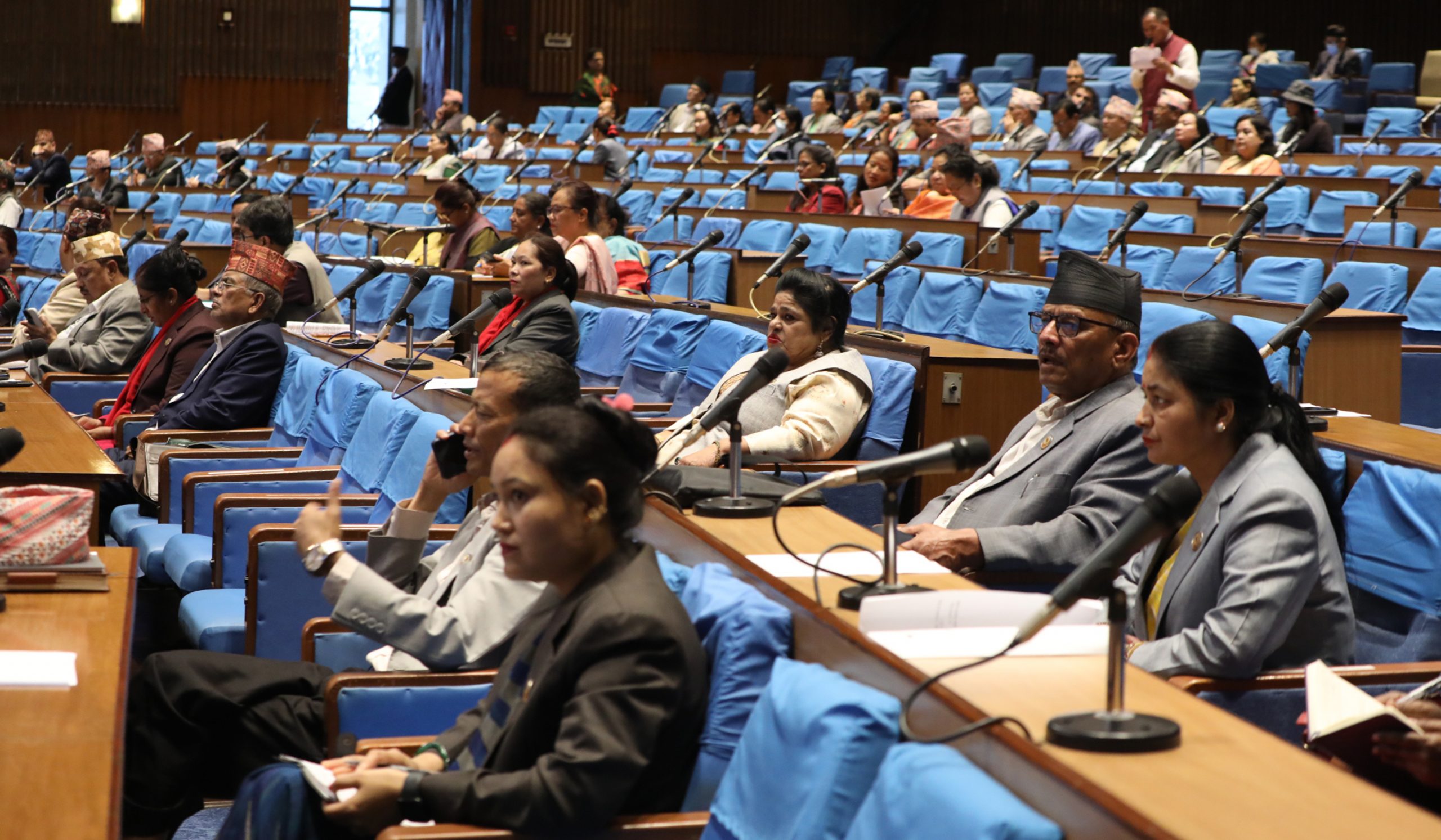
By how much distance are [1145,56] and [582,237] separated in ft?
15.6

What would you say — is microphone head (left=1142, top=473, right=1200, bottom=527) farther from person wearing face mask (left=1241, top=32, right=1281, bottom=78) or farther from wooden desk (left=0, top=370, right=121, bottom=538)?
person wearing face mask (left=1241, top=32, right=1281, bottom=78)

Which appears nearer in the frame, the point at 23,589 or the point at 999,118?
the point at 23,589

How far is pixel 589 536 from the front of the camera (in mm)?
1827

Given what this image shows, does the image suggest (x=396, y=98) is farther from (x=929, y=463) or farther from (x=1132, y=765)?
(x=1132, y=765)

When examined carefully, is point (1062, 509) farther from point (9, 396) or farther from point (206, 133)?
point (206, 133)

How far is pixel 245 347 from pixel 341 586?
248 cm

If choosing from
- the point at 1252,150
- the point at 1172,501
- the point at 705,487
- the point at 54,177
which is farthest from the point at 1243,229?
the point at 54,177

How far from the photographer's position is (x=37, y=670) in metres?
1.94

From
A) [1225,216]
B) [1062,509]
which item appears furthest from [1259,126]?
[1062,509]

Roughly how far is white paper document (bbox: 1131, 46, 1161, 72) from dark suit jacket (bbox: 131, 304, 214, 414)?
6014mm

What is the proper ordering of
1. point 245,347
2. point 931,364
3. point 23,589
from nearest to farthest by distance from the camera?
point 23,589
point 931,364
point 245,347

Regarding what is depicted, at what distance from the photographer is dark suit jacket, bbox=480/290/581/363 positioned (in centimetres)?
427

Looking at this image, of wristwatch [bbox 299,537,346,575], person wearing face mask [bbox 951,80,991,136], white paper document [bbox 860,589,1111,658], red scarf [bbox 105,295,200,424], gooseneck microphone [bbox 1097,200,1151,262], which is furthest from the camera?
person wearing face mask [bbox 951,80,991,136]

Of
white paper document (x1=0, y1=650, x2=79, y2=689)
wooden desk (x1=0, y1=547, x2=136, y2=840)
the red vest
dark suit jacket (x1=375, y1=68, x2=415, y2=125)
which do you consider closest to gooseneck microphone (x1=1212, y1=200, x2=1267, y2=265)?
wooden desk (x1=0, y1=547, x2=136, y2=840)
